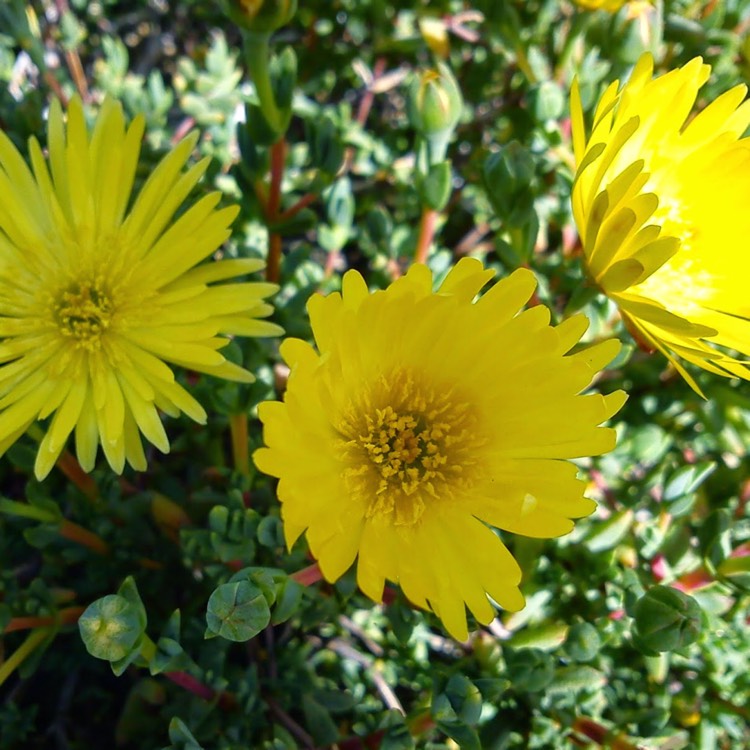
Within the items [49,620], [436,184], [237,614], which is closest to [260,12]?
[436,184]

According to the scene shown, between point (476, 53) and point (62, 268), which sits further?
point (476, 53)

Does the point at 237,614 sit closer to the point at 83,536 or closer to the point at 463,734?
the point at 463,734

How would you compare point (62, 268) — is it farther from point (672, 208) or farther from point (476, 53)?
point (476, 53)

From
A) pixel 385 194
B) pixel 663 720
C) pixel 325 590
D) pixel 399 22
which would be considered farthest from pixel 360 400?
pixel 399 22

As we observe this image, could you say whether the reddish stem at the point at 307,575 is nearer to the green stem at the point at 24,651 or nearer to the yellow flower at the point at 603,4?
the green stem at the point at 24,651

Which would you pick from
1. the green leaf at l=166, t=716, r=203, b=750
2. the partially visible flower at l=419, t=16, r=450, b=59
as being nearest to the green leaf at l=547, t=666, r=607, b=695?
the green leaf at l=166, t=716, r=203, b=750

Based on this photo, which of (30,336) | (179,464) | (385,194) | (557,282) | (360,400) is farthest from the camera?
(385,194)

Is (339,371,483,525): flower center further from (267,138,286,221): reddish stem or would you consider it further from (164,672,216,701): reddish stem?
(267,138,286,221): reddish stem
